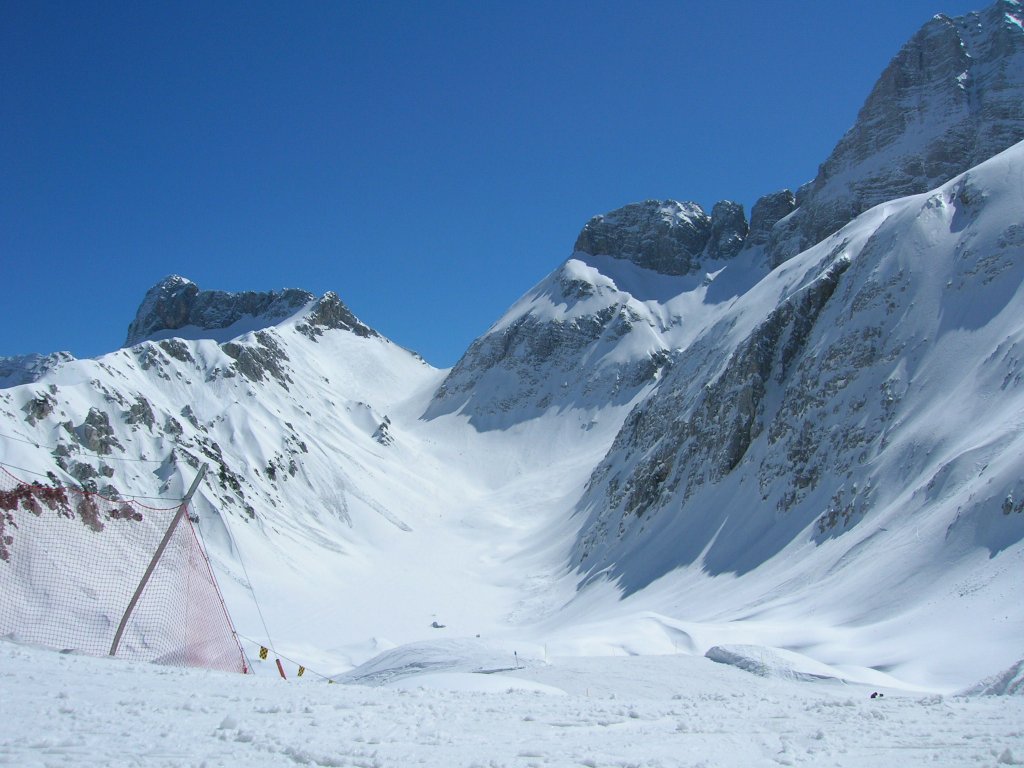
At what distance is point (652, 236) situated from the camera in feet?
537

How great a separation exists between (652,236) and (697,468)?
11635 centimetres

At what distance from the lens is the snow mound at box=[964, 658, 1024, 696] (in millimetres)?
15039

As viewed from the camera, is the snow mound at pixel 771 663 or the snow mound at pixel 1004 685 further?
the snow mound at pixel 771 663

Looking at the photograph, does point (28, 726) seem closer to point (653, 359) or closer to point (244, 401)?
point (244, 401)

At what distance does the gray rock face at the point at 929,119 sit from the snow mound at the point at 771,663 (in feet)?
347

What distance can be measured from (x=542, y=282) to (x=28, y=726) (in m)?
155

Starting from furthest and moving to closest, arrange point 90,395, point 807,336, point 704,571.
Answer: point 90,395, point 807,336, point 704,571

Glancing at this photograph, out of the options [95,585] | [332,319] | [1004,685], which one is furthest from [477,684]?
[332,319]

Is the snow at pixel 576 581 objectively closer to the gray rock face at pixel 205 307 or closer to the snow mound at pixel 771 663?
the snow mound at pixel 771 663

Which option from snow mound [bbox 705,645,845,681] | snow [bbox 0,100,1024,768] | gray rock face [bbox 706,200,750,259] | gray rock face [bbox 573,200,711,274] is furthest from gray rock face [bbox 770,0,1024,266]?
snow mound [bbox 705,645,845,681]

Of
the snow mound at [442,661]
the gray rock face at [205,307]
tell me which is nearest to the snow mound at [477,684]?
the snow mound at [442,661]

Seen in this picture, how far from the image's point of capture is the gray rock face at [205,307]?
575 feet

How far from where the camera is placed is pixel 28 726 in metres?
9.34

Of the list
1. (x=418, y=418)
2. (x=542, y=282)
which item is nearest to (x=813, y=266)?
(x=418, y=418)
